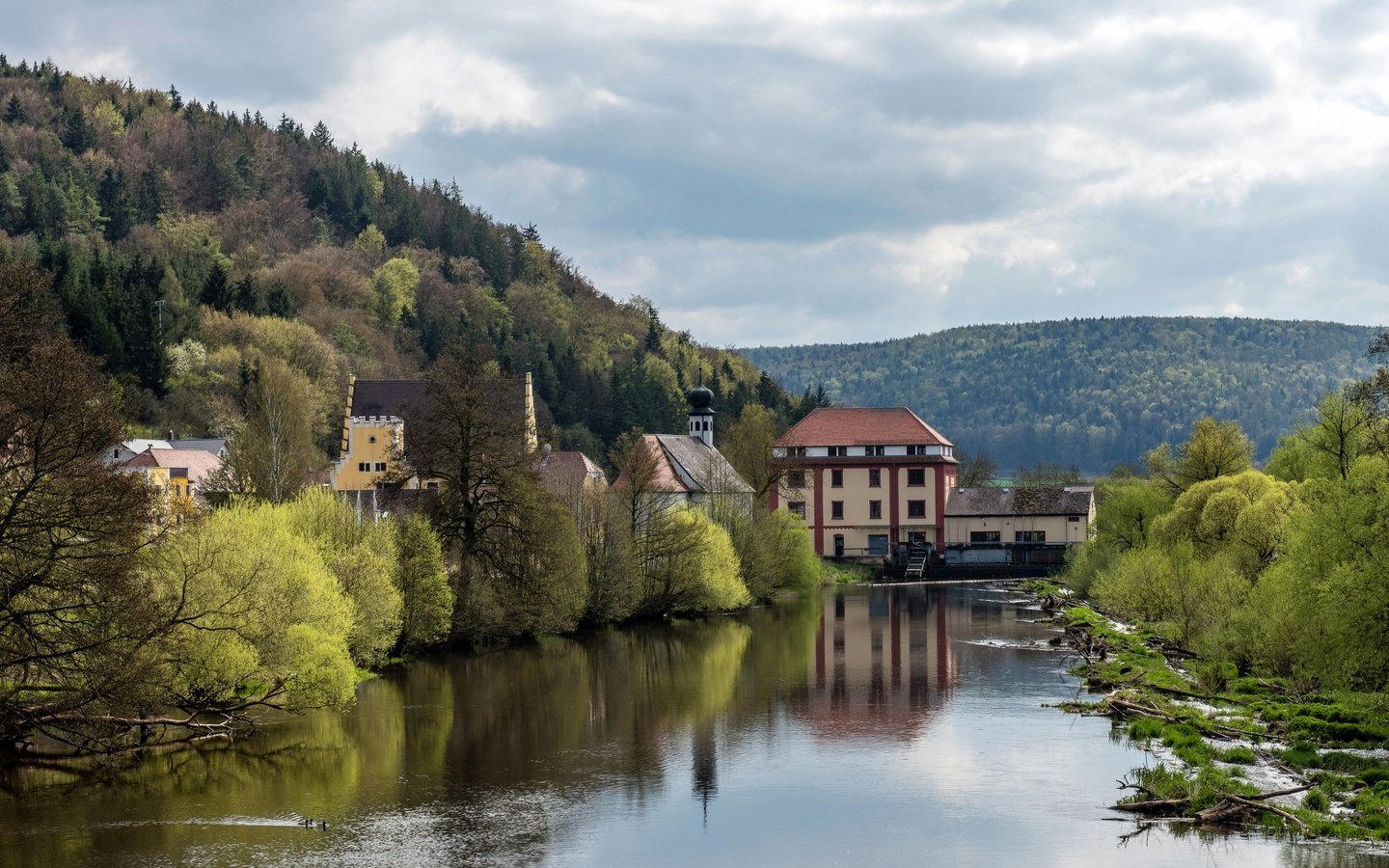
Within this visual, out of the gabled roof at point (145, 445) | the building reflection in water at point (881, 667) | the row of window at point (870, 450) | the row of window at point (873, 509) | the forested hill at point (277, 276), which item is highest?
A: the forested hill at point (277, 276)

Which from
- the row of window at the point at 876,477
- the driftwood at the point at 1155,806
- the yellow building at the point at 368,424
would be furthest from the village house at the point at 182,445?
the driftwood at the point at 1155,806

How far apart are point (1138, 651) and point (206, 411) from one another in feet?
206

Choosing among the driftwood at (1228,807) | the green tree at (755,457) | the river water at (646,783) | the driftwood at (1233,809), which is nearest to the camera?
the river water at (646,783)

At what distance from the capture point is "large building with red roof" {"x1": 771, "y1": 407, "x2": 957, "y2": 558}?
335ft

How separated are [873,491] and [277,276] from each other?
203 ft

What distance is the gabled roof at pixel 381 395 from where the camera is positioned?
88.4 metres

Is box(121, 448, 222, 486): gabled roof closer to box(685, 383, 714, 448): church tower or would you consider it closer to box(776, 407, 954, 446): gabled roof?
box(685, 383, 714, 448): church tower

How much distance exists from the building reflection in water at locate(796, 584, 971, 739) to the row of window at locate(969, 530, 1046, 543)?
81.1 feet

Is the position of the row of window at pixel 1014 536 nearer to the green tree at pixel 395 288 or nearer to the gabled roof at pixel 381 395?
the gabled roof at pixel 381 395

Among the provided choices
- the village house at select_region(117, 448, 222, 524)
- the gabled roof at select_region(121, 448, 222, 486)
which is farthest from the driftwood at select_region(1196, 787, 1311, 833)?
the gabled roof at select_region(121, 448, 222, 486)

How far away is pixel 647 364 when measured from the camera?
14325 cm

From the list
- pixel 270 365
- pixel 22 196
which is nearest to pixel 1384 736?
pixel 270 365

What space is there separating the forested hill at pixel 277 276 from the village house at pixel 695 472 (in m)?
13.7

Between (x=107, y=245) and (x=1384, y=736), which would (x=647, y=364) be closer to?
(x=107, y=245)
